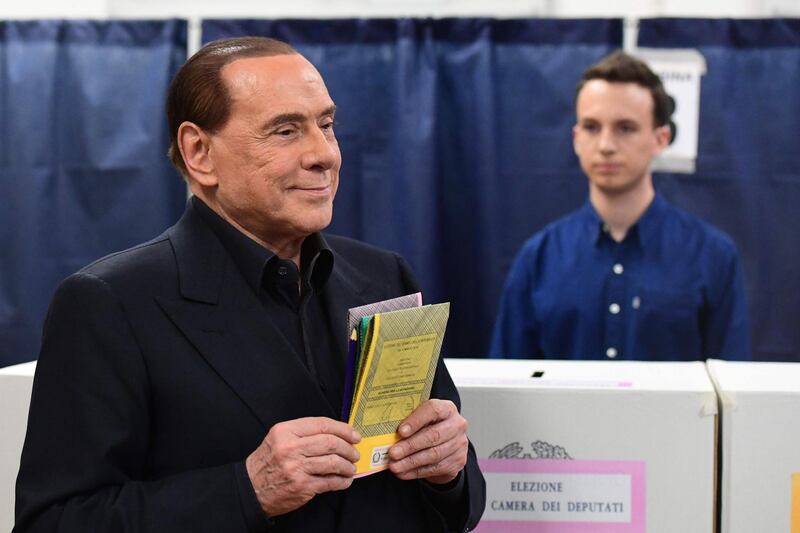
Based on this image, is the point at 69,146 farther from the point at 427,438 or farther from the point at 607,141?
the point at 427,438

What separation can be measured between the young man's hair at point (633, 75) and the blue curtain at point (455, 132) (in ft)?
0.56

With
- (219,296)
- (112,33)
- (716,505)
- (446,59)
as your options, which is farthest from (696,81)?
(219,296)

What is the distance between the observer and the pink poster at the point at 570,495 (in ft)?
4.81

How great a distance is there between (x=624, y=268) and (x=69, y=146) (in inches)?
82.6

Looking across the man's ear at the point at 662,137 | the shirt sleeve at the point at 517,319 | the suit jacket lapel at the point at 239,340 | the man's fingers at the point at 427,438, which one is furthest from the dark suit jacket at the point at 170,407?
the man's ear at the point at 662,137

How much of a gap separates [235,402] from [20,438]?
0.46 metres

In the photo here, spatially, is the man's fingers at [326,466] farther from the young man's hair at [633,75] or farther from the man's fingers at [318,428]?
the young man's hair at [633,75]

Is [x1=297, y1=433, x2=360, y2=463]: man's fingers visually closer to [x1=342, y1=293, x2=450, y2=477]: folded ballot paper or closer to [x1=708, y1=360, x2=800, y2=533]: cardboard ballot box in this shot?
[x1=342, y1=293, x2=450, y2=477]: folded ballot paper

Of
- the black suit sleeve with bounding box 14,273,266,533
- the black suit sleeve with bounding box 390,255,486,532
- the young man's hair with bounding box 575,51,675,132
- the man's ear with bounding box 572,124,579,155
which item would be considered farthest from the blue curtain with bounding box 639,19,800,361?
the black suit sleeve with bounding box 14,273,266,533

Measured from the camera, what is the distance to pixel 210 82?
1356mm

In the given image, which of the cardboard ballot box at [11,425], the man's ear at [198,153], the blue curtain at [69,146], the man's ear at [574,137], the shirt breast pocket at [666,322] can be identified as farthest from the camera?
the blue curtain at [69,146]

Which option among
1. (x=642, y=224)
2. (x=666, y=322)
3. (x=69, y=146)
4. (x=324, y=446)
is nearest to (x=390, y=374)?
(x=324, y=446)

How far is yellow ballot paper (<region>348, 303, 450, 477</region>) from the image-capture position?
46.1 inches

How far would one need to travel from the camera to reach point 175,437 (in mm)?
1249
